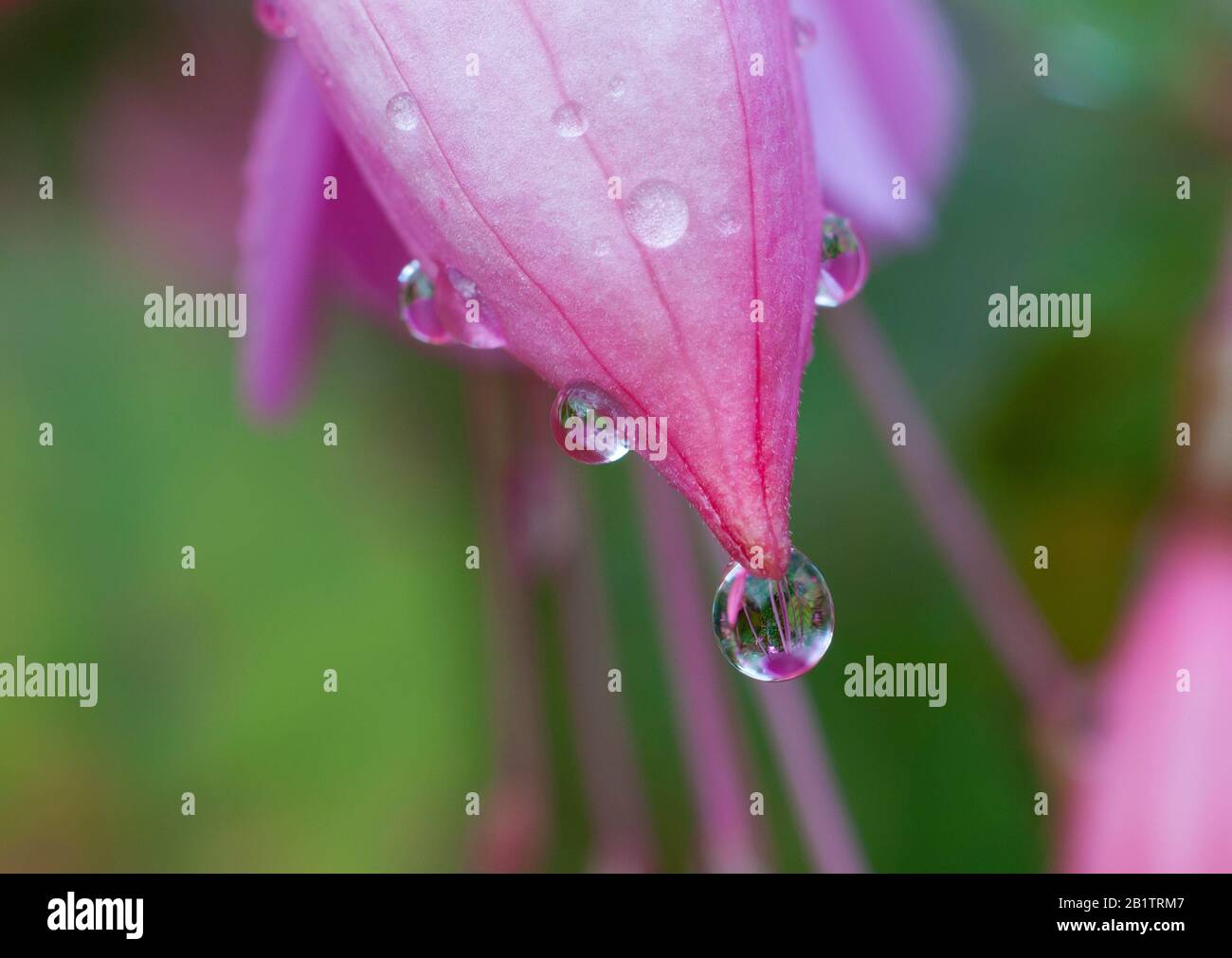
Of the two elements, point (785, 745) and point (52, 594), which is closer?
point (785, 745)

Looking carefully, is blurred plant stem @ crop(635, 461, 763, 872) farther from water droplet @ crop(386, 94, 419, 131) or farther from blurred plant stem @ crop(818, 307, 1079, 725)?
water droplet @ crop(386, 94, 419, 131)

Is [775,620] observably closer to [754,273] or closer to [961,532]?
[754,273]

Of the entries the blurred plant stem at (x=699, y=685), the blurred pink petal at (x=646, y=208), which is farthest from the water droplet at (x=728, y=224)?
the blurred plant stem at (x=699, y=685)

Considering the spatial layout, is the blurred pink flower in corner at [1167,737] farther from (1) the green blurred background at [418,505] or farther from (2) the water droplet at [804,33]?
(2) the water droplet at [804,33]
